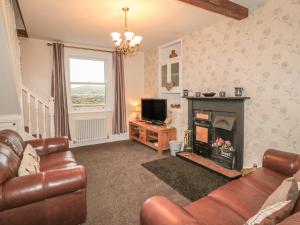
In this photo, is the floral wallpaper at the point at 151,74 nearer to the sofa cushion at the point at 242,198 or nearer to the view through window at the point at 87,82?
the view through window at the point at 87,82

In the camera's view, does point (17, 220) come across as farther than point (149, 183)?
No

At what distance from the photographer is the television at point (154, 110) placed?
4523mm

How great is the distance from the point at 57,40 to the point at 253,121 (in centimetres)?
435

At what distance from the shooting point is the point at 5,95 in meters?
2.76

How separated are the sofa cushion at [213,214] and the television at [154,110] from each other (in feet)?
10.2

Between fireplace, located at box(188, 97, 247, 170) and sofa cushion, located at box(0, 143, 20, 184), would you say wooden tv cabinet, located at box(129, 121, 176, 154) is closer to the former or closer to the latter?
fireplace, located at box(188, 97, 247, 170)

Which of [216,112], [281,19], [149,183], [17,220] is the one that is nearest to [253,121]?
[216,112]

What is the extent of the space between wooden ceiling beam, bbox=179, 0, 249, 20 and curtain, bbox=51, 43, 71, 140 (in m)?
3.22

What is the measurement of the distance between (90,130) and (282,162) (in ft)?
13.4

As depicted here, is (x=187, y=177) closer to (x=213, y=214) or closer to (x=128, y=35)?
(x=213, y=214)

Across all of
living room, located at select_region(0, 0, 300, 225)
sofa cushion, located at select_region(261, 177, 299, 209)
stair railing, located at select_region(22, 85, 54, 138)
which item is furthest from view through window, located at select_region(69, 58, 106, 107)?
sofa cushion, located at select_region(261, 177, 299, 209)

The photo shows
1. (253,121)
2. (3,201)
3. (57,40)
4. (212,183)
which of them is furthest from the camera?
(57,40)

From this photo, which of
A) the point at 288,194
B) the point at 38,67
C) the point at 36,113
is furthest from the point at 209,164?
the point at 38,67

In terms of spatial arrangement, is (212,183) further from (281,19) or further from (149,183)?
(281,19)
